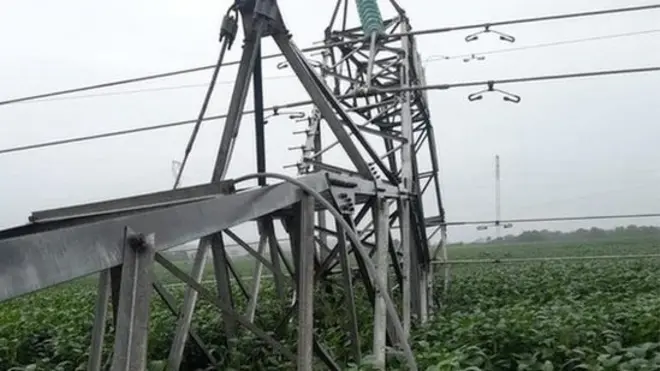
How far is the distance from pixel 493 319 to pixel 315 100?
2.21 meters

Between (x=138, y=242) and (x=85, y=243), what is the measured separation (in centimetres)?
19

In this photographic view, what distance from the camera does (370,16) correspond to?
706 cm

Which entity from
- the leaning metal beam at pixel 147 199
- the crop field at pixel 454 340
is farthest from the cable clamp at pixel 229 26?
the crop field at pixel 454 340

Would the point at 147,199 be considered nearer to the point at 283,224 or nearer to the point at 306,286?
the point at 306,286

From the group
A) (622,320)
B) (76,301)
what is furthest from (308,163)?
(76,301)

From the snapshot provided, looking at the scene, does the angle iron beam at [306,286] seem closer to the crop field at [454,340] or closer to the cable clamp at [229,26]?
the crop field at [454,340]

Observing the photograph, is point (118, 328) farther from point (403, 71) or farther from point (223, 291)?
point (403, 71)

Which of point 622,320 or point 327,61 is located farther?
point 327,61

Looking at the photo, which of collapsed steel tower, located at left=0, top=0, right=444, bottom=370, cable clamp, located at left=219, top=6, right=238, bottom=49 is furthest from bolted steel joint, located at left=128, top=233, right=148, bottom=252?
cable clamp, located at left=219, top=6, right=238, bottom=49

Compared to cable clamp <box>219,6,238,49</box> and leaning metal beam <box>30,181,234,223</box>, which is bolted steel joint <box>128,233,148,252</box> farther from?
cable clamp <box>219,6,238,49</box>

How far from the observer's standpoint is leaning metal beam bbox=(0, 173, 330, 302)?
134cm

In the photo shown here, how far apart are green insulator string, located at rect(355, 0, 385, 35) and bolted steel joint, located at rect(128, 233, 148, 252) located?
563 cm

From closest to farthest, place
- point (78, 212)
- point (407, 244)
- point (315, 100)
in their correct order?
point (78, 212) → point (315, 100) → point (407, 244)

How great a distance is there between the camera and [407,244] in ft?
19.0
